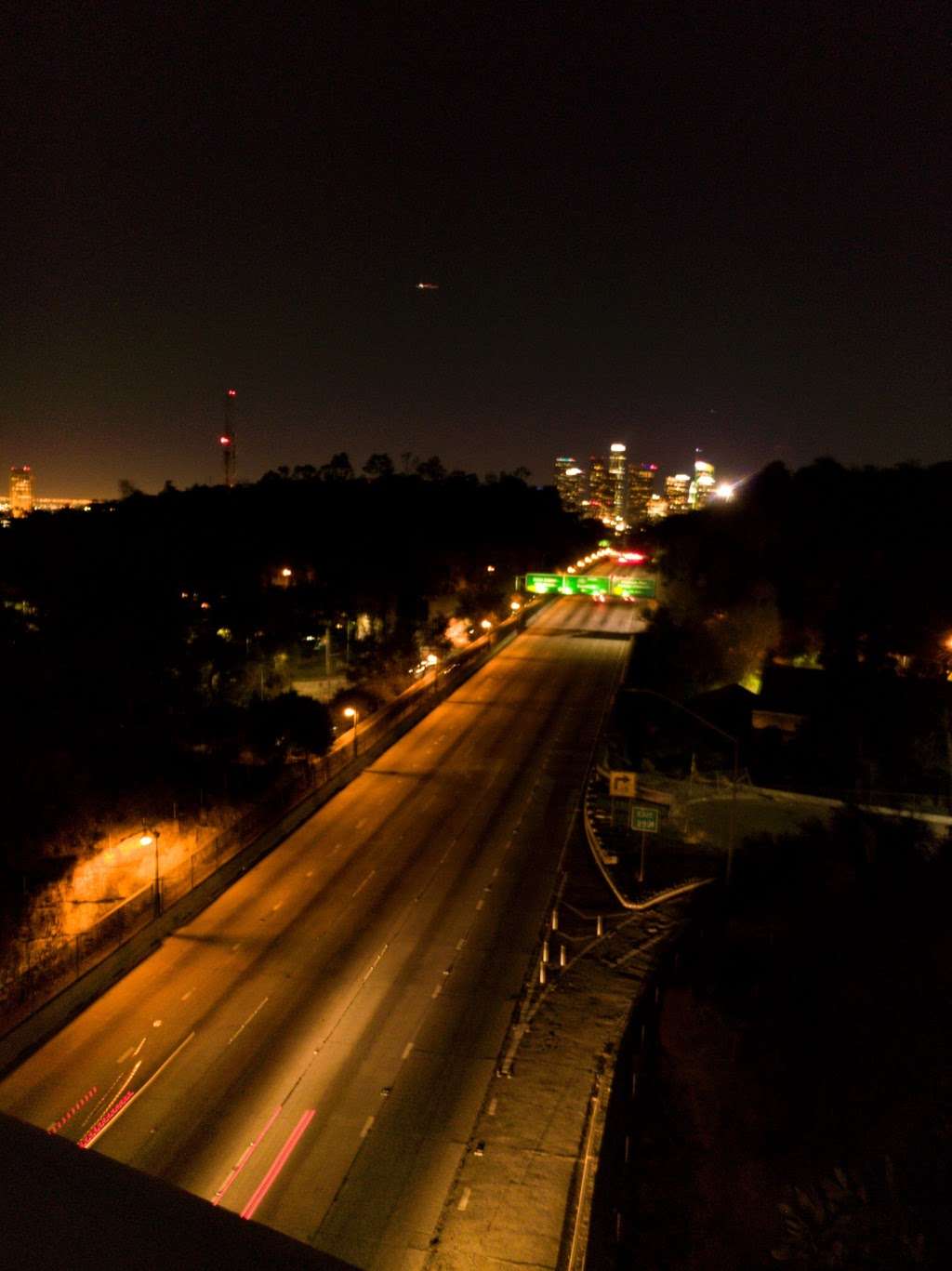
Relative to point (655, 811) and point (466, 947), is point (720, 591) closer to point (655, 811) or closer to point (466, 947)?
point (655, 811)

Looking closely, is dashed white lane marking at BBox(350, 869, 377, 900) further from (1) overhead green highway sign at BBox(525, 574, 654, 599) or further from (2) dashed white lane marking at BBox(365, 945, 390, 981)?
(1) overhead green highway sign at BBox(525, 574, 654, 599)

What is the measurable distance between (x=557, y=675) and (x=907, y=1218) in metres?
35.4

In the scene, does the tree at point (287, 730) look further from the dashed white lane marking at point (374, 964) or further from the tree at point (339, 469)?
the tree at point (339, 469)

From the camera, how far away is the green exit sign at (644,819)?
20016 millimetres

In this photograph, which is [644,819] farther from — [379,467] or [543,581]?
[379,467]

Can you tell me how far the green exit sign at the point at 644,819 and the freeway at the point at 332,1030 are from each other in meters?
2.24

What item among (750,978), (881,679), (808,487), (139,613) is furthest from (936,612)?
(139,613)

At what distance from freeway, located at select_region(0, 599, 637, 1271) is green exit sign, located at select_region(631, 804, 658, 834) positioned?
224cm

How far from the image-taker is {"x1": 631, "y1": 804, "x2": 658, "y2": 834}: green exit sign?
20.0 m

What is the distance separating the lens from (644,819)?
66.1 ft

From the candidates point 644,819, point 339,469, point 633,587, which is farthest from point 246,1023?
point 339,469

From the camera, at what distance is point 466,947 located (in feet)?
54.6

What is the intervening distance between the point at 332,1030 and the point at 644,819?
350 inches

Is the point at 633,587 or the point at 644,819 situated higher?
the point at 633,587
